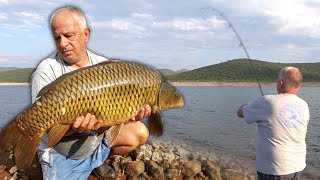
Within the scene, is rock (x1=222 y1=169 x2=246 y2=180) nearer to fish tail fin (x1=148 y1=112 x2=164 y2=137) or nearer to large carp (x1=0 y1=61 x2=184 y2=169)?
fish tail fin (x1=148 y1=112 x2=164 y2=137)

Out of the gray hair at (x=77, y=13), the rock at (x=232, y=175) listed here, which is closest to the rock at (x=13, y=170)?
the gray hair at (x=77, y=13)

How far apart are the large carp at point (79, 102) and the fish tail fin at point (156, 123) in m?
0.14

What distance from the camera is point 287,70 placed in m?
4.78

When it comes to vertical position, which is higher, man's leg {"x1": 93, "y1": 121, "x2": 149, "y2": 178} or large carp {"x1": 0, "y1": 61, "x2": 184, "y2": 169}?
large carp {"x1": 0, "y1": 61, "x2": 184, "y2": 169}

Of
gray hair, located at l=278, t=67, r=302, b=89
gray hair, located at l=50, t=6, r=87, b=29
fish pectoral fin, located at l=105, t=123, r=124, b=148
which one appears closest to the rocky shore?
fish pectoral fin, located at l=105, t=123, r=124, b=148

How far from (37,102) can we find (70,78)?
1.07 ft

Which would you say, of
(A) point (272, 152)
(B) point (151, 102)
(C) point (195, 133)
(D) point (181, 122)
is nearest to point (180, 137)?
(C) point (195, 133)

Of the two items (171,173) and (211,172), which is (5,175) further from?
(211,172)

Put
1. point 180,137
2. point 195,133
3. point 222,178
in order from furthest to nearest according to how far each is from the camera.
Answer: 1. point 195,133
2. point 180,137
3. point 222,178

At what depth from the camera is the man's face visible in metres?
3.73

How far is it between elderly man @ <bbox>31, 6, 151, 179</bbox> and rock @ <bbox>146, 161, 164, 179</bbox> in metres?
2.45

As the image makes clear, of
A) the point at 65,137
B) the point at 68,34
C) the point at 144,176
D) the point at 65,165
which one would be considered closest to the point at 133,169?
the point at 144,176

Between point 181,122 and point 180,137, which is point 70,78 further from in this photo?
point 181,122

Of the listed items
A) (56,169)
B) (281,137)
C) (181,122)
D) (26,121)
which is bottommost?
(181,122)
